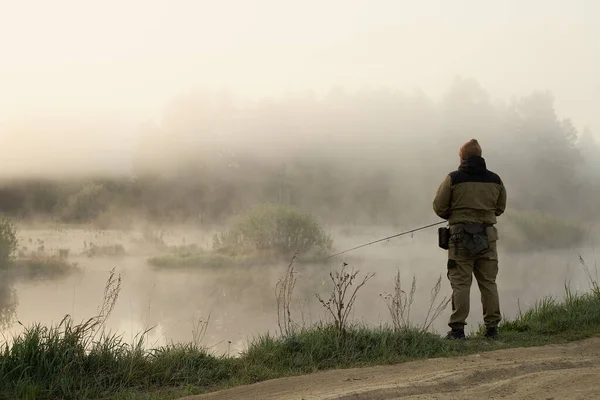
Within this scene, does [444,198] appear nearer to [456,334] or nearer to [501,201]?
[501,201]

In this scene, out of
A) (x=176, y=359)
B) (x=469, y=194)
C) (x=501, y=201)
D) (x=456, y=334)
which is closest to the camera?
(x=176, y=359)

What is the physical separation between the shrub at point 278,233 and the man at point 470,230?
51.2m

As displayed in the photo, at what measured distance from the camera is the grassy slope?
16.5 ft

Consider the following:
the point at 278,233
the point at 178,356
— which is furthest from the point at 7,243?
the point at 178,356

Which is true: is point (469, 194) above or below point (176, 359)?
above

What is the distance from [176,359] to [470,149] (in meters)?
4.71

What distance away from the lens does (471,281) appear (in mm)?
7379

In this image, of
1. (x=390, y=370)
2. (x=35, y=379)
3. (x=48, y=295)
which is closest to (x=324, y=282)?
(x=390, y=370)

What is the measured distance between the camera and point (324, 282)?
283 inches

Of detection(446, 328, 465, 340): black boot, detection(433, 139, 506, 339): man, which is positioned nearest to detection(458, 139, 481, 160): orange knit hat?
detection(433, 139, 506, 339): man

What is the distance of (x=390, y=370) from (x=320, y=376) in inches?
31.1

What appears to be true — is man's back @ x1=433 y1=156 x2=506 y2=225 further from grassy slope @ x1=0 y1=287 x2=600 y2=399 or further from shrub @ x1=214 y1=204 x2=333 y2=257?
shrub @ x1=214 y1=204 x2=333 y2=257

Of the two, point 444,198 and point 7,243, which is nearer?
point 444,198

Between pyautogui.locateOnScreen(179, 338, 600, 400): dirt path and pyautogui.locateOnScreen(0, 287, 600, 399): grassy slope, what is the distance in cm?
34
